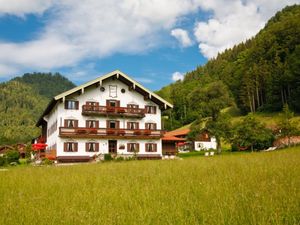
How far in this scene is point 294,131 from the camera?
4138cm

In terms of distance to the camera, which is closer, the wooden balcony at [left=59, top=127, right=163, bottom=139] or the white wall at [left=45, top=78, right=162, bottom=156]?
the wooden balcony at [left=59, top=127, right=163, bottom=139]

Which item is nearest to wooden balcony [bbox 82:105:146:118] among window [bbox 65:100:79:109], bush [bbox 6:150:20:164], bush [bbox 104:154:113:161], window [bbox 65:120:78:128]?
window [bbox 65:100:79:109]

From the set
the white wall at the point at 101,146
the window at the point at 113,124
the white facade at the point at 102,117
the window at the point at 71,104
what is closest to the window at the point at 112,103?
the white facade at the point at 102,117

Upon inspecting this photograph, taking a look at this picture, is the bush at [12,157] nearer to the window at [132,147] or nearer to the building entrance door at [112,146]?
the building entrance door at [112,146]

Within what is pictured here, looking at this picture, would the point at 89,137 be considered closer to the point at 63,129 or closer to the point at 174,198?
the point at 63,129

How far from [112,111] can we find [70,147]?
6.71 meters

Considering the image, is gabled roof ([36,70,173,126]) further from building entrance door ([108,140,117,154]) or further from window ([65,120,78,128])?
building entrance door ([108,140,117,154])

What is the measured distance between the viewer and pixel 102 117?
42.4 meters

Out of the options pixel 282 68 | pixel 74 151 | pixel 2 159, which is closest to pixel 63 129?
pixel 74 151

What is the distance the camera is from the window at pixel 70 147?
39669mm

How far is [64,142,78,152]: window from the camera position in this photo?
3967cm

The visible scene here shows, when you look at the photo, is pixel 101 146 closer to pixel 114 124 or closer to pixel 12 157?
pixel 114 124

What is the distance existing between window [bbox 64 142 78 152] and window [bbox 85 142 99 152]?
134 cm

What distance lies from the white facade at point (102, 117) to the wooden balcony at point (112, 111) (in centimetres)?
65
